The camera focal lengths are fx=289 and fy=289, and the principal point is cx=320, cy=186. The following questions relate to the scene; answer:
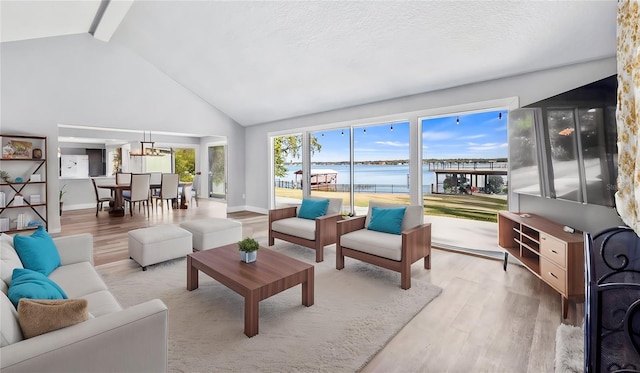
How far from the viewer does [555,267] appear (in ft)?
8.18

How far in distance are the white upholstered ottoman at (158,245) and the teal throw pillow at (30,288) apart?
183 centimetres

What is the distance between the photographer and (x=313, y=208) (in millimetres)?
4438

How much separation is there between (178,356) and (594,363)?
7.47 ft

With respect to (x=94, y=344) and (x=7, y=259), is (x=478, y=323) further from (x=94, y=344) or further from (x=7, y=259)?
(x=7, y=259)

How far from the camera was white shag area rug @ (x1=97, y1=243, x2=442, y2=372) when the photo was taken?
187 cm

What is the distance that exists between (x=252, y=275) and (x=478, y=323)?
1.87 meters

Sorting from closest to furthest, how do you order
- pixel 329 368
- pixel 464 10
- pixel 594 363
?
1. pixel 594 363
2. pixel 329 368
3. pixel 464 10

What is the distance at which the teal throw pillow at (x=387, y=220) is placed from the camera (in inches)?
136

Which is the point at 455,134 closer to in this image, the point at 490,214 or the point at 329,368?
the point at 490,214

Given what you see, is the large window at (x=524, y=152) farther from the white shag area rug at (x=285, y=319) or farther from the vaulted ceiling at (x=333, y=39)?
the white shag area rug at (x=285, y=319)

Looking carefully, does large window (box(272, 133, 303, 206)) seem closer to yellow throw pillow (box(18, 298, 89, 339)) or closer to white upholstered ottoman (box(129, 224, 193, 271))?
white upholstered ottoman (box(129, 224, 193, 271))

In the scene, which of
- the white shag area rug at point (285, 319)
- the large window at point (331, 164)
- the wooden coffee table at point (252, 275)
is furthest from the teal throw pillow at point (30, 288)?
the large window at point (331, 164)

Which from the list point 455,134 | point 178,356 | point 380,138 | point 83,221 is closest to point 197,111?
point 83,221

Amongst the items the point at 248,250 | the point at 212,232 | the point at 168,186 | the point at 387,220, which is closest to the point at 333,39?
the point at 387,220
